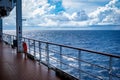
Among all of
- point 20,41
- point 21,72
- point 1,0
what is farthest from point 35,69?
point 1,0

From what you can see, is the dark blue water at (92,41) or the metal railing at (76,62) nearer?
the metal railing at (76,62)

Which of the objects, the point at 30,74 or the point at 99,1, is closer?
the point at 30,74

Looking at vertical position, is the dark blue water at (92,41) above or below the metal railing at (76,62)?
below

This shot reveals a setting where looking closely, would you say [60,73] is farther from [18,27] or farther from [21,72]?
[18,27]

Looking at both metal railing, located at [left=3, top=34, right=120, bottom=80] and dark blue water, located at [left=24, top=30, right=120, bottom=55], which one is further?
dark blue water, located at [left=24, top=30, right=120, bottom=55]

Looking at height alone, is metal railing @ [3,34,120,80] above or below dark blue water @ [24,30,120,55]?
above

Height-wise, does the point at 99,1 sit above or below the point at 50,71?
above

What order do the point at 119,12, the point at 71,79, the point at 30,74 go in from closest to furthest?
the point at 71,79 < the point at 30,74 < the point at 119,12

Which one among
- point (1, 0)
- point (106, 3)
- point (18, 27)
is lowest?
point (18, 27)

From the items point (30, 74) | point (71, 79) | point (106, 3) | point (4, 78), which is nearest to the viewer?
point (71, 79)

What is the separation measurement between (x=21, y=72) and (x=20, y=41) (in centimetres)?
328

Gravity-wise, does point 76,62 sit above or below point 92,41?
above

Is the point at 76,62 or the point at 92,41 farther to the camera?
the point at 92,41

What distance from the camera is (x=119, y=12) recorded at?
49.0 metres
